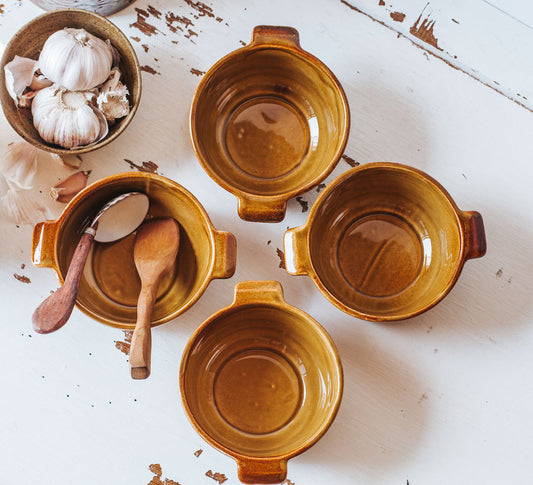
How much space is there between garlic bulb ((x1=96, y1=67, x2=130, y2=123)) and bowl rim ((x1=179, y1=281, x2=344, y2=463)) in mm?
259

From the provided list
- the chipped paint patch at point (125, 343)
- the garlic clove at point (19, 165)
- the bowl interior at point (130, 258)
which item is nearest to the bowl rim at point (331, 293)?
the bowl interior at point (130, 258)

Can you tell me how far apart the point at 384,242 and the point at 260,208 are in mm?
193

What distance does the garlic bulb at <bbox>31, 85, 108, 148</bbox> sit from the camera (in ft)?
2.32

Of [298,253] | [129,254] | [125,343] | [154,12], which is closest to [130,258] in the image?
[129,254]

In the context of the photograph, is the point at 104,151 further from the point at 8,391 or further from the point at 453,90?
the point at 453,90

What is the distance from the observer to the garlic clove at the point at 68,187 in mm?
747

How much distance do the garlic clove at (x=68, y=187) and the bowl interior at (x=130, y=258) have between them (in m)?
0.05

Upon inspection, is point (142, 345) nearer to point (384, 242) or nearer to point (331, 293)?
point (331, 293)

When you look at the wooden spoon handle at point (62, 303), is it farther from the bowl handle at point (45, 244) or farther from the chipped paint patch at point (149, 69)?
the chipped paint patch at point (149, 69)

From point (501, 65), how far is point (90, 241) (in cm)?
59

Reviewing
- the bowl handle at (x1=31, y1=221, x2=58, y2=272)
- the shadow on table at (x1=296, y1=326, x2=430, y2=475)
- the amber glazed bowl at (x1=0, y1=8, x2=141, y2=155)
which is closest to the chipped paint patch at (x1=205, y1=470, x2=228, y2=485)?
the shadow on table at (x1=296, y1=326, x2=430, y2=475)

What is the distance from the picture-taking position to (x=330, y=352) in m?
0.69

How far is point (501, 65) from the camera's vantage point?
2.60 ft

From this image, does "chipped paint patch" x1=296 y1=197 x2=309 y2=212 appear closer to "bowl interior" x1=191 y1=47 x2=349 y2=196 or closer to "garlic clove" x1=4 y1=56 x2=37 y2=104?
"bowl interior" x1=191 y1=47 x2=349 y2=196
